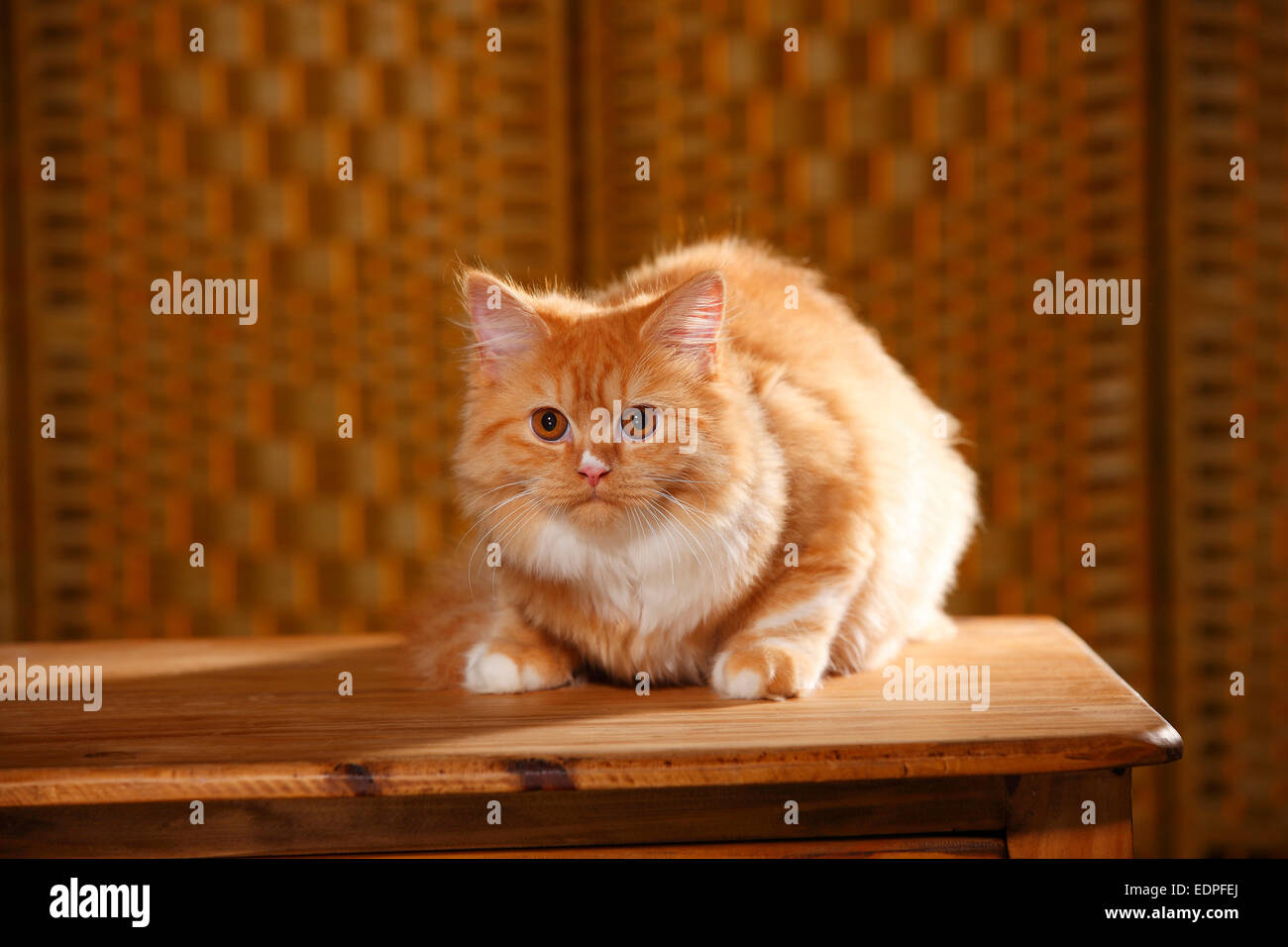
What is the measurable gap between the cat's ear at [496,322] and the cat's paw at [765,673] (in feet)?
1.40

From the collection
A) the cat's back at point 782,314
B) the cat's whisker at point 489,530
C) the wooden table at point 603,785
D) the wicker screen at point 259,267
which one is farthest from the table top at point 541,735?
the wicker screen at point 259,267

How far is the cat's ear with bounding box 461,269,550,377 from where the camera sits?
1.20 m

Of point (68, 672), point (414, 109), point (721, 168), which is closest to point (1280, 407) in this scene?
point (721, 168)

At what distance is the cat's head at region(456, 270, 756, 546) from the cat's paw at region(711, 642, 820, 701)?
0.17 m

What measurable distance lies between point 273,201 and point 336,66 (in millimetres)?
280

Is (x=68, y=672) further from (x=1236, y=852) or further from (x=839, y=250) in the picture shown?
(x=1236, y=852)

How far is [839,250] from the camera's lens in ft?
6.84

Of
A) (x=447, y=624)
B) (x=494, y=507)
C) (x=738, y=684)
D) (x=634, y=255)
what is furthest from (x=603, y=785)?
(x=634, y=255)

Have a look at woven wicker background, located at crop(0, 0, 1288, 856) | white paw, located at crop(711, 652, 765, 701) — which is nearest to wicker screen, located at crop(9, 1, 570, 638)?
woven wicker background, located at crop(0, 0, 1288, 856)

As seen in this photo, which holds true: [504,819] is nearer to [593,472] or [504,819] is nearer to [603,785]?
[603,785]

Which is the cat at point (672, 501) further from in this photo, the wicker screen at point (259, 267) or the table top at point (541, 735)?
the wicker screen at point (259, 267)

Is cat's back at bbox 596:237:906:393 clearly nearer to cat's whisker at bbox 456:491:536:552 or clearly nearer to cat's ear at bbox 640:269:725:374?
cat's ear at bbox 640:269:725:374

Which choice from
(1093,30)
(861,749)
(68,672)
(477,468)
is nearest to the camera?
(861,749)

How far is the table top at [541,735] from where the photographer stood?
979 mm
